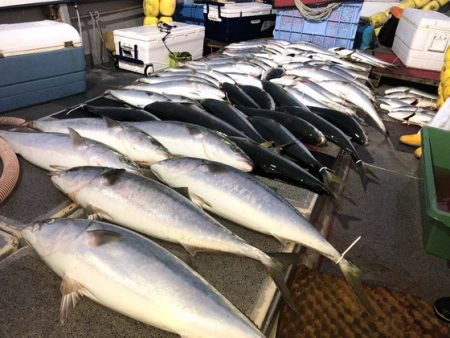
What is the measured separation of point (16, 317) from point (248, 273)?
1.23 m

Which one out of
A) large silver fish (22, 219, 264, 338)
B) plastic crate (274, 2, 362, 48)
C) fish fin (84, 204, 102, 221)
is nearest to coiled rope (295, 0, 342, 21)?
plastic crate (274, 2, 362, 48)

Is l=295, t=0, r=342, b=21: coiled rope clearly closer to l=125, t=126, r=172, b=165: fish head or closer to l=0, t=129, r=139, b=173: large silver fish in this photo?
l=125, t=126, r=172, b=165: fish head

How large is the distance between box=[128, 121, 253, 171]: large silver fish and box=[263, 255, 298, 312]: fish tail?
3.09ft

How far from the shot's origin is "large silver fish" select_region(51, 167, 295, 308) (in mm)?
2010

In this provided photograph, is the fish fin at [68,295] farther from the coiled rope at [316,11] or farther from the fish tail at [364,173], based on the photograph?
the coiled rope at [316,11]

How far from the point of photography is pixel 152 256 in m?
1.74

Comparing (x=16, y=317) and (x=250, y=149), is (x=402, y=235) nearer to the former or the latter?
(x=250, y=149)

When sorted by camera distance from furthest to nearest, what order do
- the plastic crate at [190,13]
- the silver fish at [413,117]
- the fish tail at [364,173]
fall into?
the plastic crate at [190,13], the silver fish at [413,117], the fish tail at [364,173]

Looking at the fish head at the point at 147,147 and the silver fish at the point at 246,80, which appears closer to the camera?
the fish head at the point at 147,147

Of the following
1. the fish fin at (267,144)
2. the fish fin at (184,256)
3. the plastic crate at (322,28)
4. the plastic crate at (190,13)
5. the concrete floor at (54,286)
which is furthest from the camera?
the plastic crate at (190,13)

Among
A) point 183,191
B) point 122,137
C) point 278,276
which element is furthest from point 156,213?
point 122,137

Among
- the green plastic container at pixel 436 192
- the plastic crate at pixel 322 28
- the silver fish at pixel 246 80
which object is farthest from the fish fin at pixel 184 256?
the plastic crate at pixel 322 28

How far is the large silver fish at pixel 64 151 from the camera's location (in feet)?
8.50

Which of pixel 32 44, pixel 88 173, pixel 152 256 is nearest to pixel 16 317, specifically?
pixel 152 256
